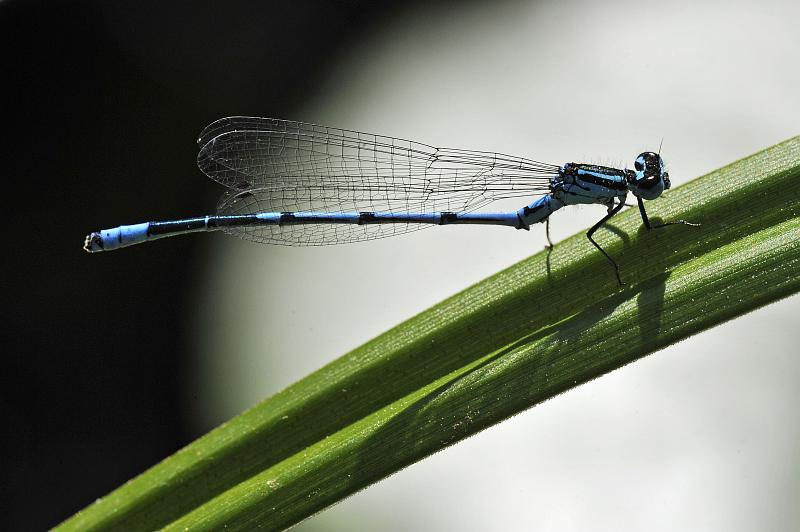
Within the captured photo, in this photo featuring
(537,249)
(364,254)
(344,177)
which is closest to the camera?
(537,249)

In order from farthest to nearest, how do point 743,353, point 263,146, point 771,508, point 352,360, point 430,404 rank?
1. point 263,146
2. point 743,353
3. point 771,508
4. point 352,360
5. point 430,404

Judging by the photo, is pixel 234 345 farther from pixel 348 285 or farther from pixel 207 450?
pixel 207 450

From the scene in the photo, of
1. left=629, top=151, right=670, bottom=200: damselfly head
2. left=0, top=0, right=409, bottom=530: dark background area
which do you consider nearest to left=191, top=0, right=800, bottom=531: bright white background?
left=0, top=0, right=409, bottom=530: dark background area

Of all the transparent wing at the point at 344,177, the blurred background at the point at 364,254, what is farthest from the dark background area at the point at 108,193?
the transparent wing at the point at 344,177

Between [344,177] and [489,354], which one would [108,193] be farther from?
[489,354]

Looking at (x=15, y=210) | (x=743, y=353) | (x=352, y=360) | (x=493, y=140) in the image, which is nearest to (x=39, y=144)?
(x=15, y=210)

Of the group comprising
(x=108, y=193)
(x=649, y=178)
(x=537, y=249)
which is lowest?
(x=649, y=178)

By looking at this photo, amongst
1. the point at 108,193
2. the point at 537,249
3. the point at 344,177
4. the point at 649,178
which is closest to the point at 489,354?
the point at 649,178
